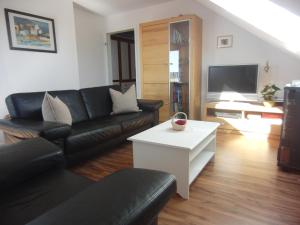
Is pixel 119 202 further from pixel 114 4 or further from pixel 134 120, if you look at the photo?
pixel 114 4

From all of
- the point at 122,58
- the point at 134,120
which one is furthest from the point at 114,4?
the point at 134,120

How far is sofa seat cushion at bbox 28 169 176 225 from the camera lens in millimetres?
668

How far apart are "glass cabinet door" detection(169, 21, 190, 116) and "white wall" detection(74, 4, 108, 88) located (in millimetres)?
1926

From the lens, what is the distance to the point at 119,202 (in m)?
0.75

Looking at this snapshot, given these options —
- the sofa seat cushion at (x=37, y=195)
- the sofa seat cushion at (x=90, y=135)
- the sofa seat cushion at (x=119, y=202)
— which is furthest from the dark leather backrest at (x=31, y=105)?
the sofa seat cushion at (x=119, y=202)

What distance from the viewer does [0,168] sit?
1145 millimetres

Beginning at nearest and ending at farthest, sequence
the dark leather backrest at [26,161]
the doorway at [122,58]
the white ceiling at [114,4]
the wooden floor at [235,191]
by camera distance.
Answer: the dark leather backrest at [26,161] → the wooden floor at [235,191] → the white ceiling at [114,4] → the doorway at [122,58]

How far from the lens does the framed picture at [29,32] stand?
2809 millimetres

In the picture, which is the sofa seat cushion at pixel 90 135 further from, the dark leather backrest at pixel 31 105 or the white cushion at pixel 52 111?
the dark leather backrest at pixel 31 105

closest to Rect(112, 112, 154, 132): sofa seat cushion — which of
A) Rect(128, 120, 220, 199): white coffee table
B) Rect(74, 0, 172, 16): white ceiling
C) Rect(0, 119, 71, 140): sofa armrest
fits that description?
Rect(128, 120, 220, 199): white coffee table

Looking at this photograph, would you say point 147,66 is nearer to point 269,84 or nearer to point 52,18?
point 52,18

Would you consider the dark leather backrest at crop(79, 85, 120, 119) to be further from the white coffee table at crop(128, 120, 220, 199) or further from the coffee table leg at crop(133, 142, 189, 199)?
the coffee table leg at crop(133, 142, 189, 199)

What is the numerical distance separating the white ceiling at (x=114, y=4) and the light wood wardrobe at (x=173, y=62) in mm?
472

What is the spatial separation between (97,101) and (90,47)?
7.02 feet
